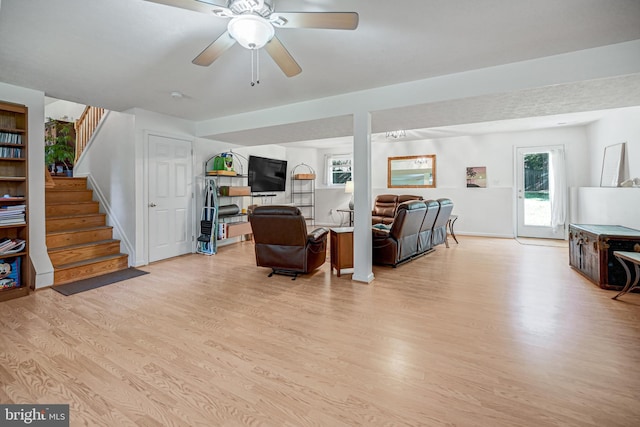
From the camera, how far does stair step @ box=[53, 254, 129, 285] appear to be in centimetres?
371

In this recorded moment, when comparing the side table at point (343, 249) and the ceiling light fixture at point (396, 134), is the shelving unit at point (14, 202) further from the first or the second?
the ceiling light fixture at point (396, 134)

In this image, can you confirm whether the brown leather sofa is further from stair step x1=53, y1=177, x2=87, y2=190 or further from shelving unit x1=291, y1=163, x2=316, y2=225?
stair step x1=53, y1=177, x2=87, y2=190

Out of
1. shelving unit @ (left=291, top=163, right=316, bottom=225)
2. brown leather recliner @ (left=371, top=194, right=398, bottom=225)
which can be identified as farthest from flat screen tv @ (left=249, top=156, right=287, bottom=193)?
brown leather recliner @ (left=371, top=194, right=398, bottom=225)

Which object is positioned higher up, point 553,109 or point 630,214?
point 553,109

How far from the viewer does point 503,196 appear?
22.6 feet

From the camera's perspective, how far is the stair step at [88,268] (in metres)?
3.71

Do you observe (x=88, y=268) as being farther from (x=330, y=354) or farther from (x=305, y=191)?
(x=305, y=191)

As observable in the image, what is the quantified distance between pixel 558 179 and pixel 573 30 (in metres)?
5.12

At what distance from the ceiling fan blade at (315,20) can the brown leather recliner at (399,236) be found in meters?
2.85

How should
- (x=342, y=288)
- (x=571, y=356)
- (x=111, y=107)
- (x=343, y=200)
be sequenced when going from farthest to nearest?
(x=343, y=200), (x=111, y=107), (x=342, y=288), (x=571, y=356)

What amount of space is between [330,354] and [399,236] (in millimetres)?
2571

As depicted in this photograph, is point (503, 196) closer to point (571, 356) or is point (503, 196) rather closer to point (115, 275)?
point (571, 356)

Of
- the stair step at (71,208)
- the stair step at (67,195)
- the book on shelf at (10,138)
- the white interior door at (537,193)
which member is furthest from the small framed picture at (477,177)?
the book on shelf at (10,138)

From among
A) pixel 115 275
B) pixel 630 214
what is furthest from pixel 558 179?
pixel 115 275
